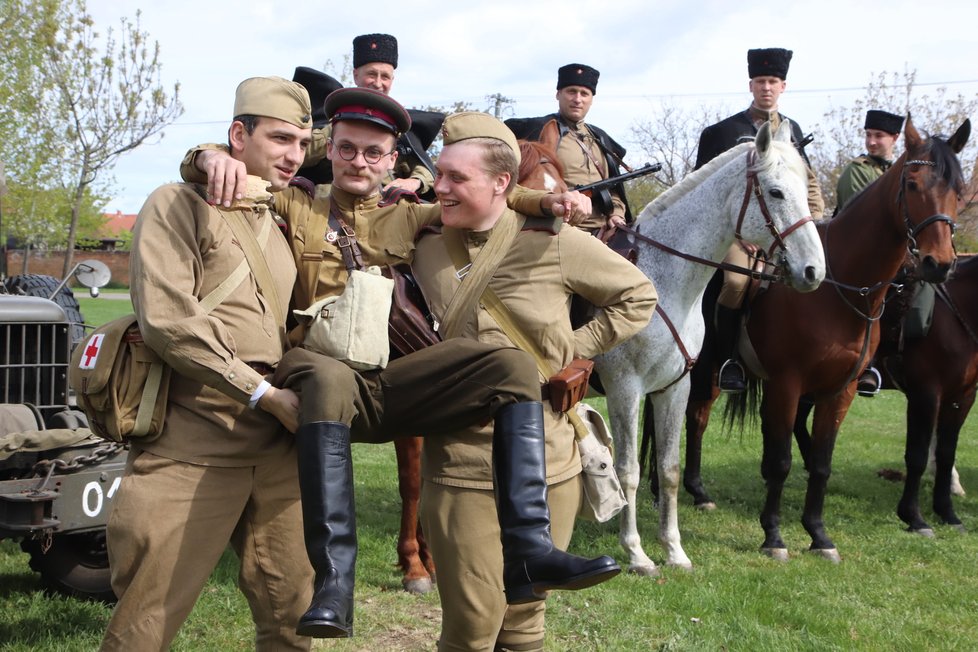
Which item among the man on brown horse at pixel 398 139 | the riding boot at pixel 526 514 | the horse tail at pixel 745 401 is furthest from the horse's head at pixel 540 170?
the horse tail at pixel 745 401

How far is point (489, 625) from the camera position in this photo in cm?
284

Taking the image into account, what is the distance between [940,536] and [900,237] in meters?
2.62

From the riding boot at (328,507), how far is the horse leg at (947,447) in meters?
6.96

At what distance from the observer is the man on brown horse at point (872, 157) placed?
8.40 metres

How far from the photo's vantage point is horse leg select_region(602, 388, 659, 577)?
19.5ft

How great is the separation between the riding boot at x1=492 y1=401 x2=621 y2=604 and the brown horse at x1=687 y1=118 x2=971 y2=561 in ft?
14.3

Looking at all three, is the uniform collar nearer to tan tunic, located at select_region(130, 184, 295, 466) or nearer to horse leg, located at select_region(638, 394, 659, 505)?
tan tunic, located at select_region(130, 184, 295, 466)

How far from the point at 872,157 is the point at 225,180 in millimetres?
7463

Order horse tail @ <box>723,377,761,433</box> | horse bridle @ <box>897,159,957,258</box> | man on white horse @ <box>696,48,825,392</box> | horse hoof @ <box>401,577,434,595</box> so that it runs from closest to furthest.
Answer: horse hoof @ <box>401,577,434,595</box>
horse bridle @ <box>897,159,957,258</box>
man on white horse @ <box>696,48,825,392</box>
horse tail @ <box>723,377,761,433</box>

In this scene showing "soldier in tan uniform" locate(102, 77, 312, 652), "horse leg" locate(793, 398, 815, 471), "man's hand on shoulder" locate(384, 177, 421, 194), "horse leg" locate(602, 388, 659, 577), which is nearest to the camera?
"soldier in tan uniform" locate(102, 77, 312, 652)

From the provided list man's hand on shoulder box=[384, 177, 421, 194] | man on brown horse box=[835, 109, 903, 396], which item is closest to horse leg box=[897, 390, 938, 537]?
man on brown horse box=[835, 109, 903, 396]

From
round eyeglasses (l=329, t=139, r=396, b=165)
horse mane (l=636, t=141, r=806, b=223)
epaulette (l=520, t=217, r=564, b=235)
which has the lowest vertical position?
epaulette (l=520, t=217, r=564, b=235)

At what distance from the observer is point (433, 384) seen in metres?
2.76

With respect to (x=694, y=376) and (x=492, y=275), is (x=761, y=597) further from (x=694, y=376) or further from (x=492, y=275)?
(x=492, y=275)
